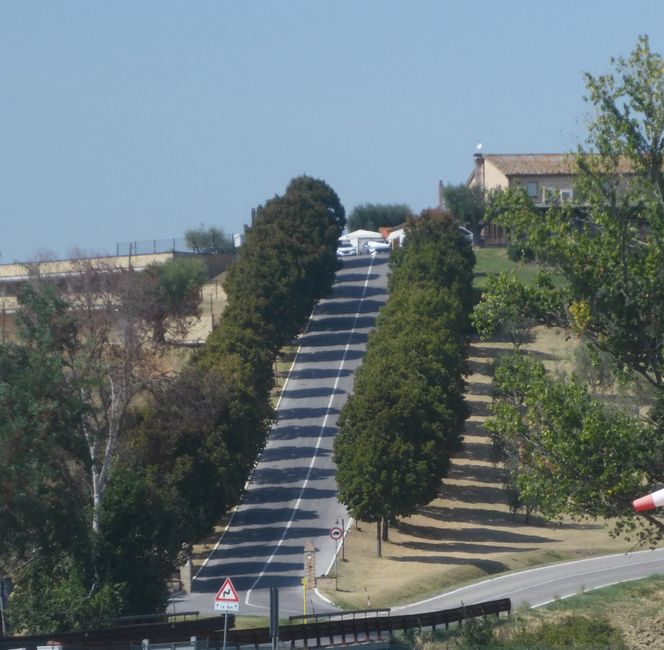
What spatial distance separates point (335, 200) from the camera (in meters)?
112

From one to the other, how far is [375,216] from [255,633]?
426 ft

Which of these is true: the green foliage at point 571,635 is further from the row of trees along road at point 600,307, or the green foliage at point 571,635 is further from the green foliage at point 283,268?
the green foliage at point 283,268

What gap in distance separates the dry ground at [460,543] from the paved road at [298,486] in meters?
1.91

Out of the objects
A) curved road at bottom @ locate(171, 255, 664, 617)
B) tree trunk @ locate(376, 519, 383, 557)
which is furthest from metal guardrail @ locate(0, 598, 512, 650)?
tree trunk @ locate(376, 519, 383, 557)

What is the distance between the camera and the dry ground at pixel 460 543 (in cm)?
5325

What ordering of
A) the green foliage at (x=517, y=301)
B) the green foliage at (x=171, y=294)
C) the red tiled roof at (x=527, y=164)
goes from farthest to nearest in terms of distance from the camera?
the red tiled roof at (x=527, y=164) → the green foliage at (x=171, y=294) → the green foliage at (x=517, y=301)

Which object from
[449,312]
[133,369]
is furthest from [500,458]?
[133,369]

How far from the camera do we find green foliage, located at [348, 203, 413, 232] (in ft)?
529

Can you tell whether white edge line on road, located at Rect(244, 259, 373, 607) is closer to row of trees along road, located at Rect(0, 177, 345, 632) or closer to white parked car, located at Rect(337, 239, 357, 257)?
row of trees along road, located at Rect(0, 177, 345, 632)

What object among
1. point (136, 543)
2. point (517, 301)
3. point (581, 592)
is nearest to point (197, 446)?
point (136, 543)

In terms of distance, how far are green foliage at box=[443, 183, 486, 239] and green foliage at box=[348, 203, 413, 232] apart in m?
35.0

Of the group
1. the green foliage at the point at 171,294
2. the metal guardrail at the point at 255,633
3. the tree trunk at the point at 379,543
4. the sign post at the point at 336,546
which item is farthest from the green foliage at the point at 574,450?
the tree trunk at the point at 379,543

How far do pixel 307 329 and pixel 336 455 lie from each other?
43.3 meters

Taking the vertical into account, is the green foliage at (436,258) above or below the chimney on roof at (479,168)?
below
